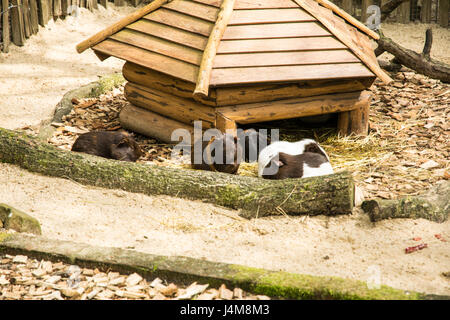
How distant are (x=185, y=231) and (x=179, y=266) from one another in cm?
92

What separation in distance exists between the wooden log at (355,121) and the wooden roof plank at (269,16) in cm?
117

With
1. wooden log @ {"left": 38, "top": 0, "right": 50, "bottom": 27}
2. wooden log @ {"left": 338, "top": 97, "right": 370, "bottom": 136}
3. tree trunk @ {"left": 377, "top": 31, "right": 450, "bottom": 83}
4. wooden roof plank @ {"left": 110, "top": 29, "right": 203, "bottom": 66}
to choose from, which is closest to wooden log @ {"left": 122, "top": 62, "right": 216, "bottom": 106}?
wooden roof plank @ {"left": 110, "top": 29, "right": 203, "bottom": 66}

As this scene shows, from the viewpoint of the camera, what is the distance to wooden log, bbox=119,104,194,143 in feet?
20.3

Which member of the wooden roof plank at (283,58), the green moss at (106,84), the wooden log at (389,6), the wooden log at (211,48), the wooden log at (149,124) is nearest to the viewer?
the wooden log at (211,48)

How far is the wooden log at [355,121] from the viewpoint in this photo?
20.4 feet

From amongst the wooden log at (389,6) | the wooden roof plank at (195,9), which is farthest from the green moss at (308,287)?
the wooden log at (389,6)

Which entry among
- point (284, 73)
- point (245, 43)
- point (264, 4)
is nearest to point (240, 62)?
point (245, 43)

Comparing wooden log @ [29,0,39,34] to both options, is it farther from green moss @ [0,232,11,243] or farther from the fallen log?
the fallen log

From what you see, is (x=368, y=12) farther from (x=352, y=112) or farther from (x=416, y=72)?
(x=352, y=112)

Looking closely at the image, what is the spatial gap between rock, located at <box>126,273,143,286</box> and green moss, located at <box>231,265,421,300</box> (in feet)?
1.82

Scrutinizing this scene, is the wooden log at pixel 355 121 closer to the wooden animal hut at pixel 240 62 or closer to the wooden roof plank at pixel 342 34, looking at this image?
the wooden animal hut at pixel 240 62

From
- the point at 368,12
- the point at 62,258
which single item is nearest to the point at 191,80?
the point at 62,258

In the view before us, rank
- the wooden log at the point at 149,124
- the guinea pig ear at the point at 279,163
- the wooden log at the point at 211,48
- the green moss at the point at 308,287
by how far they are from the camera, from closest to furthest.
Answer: the green moss at the point at 308,287
the guinea pig ear at the point at 279,163
the wooden log at the point at 211,48
the wooden log at the point at 149,124

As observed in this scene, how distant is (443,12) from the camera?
33.8ft
